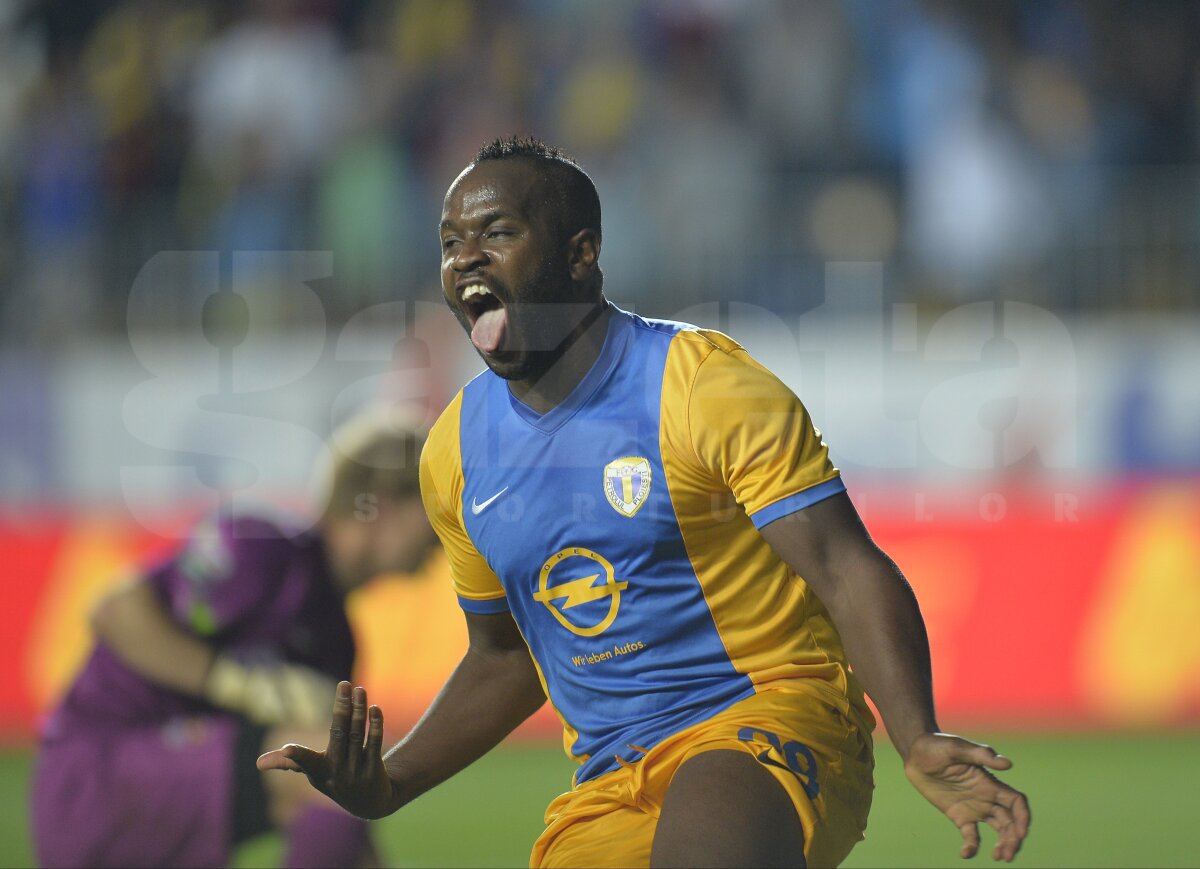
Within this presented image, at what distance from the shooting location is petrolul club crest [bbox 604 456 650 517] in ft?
11.0

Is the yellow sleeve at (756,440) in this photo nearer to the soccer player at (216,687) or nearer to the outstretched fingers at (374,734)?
the outstretched fingers at (374,734)

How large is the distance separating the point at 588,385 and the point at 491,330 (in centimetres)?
24

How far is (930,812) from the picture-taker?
7.64 m

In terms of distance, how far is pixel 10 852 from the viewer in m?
6.78

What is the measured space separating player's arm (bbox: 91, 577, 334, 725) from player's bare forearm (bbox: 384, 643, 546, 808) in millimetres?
1286

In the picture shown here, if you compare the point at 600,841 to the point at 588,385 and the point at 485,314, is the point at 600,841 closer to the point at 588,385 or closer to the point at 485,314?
the point at 588,385

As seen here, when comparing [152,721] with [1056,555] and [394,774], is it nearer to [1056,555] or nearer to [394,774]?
[394,774]

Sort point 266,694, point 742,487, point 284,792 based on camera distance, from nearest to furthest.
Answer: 1. point 742,487
2. point 266,694
3. point 284,792

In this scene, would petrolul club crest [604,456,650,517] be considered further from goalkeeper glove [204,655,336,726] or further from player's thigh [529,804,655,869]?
goalkeeper glove [204,655,336,726]

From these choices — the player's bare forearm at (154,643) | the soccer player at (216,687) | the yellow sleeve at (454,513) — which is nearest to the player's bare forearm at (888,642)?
the yellow sleeve at (454,513)

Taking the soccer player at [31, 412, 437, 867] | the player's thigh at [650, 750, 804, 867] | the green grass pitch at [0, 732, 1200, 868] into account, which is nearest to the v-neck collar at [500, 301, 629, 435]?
the player's thigh at [650, 750, 804, 867]

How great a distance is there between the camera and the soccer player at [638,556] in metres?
3.16

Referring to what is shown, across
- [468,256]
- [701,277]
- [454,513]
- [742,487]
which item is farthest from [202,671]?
[701,277]

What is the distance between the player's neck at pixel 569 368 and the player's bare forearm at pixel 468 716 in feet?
2.23
